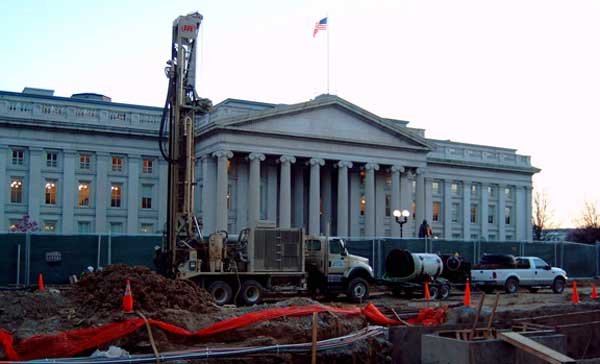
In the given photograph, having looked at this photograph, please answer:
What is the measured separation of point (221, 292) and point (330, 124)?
4273cm

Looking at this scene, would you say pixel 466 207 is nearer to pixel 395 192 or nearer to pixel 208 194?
pixel 395 192

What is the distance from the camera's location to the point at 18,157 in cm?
6216

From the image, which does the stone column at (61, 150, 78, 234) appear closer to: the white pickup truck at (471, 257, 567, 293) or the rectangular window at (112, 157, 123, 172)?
the rectangular window at (112, 157, 123, 172)

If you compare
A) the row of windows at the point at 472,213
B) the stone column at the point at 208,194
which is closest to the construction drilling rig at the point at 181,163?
the stone column at the point at 208,194

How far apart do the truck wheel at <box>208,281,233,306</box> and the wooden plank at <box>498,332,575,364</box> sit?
13.9m

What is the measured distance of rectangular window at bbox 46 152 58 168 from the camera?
63.3m

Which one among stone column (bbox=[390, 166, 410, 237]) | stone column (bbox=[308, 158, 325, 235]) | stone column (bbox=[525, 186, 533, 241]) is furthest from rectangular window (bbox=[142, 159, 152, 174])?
stone column (bbox=[525, 186, 533, 241])

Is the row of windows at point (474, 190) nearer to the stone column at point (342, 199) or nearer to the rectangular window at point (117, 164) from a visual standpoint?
the stone column at point (342, 199)

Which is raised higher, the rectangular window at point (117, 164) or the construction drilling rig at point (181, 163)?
the rectangular window at point (117, 164)

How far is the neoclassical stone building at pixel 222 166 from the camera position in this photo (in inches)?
2446

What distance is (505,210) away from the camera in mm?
87375

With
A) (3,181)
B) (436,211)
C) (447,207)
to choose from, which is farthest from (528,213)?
(3,181)

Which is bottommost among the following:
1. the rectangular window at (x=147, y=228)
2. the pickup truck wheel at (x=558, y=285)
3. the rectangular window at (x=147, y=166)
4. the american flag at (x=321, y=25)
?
the pickup truck wheel at (x=558, y=285)

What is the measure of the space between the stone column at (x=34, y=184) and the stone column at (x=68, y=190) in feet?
6.73
